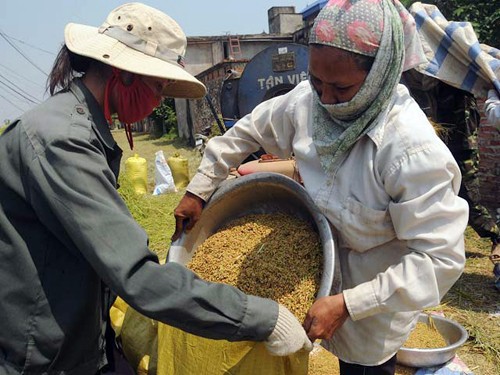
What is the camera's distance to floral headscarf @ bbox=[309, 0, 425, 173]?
122cm

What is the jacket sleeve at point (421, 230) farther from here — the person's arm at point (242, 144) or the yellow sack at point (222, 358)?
the person's arm at point (242, 144)

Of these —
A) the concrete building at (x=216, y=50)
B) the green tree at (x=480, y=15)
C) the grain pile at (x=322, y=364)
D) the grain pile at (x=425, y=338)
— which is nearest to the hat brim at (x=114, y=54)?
the grain pile at (x=322, y=364)

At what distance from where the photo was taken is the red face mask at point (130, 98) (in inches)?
52.5

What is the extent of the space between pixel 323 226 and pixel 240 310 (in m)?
0.37

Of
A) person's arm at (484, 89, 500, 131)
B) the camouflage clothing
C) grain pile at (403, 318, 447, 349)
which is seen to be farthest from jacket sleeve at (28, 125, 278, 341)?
the camouflage clothing

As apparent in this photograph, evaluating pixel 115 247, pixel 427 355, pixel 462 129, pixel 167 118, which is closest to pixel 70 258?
pixel 115 247

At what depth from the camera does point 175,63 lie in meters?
1.42

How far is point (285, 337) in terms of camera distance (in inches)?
48.8

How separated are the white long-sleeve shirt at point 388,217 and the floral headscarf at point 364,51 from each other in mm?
44

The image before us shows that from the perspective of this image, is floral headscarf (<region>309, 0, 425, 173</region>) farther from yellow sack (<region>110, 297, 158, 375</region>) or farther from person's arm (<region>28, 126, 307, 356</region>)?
yellow sack (<region>110, 297, 158, 375</region>)

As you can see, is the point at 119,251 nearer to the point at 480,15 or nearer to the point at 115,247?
the point at 115,247

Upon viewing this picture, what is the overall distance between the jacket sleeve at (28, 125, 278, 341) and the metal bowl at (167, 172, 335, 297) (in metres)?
0.41

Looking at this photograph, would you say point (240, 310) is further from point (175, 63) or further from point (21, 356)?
point (175, 63)

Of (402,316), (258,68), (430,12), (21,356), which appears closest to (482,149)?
(430,12)
